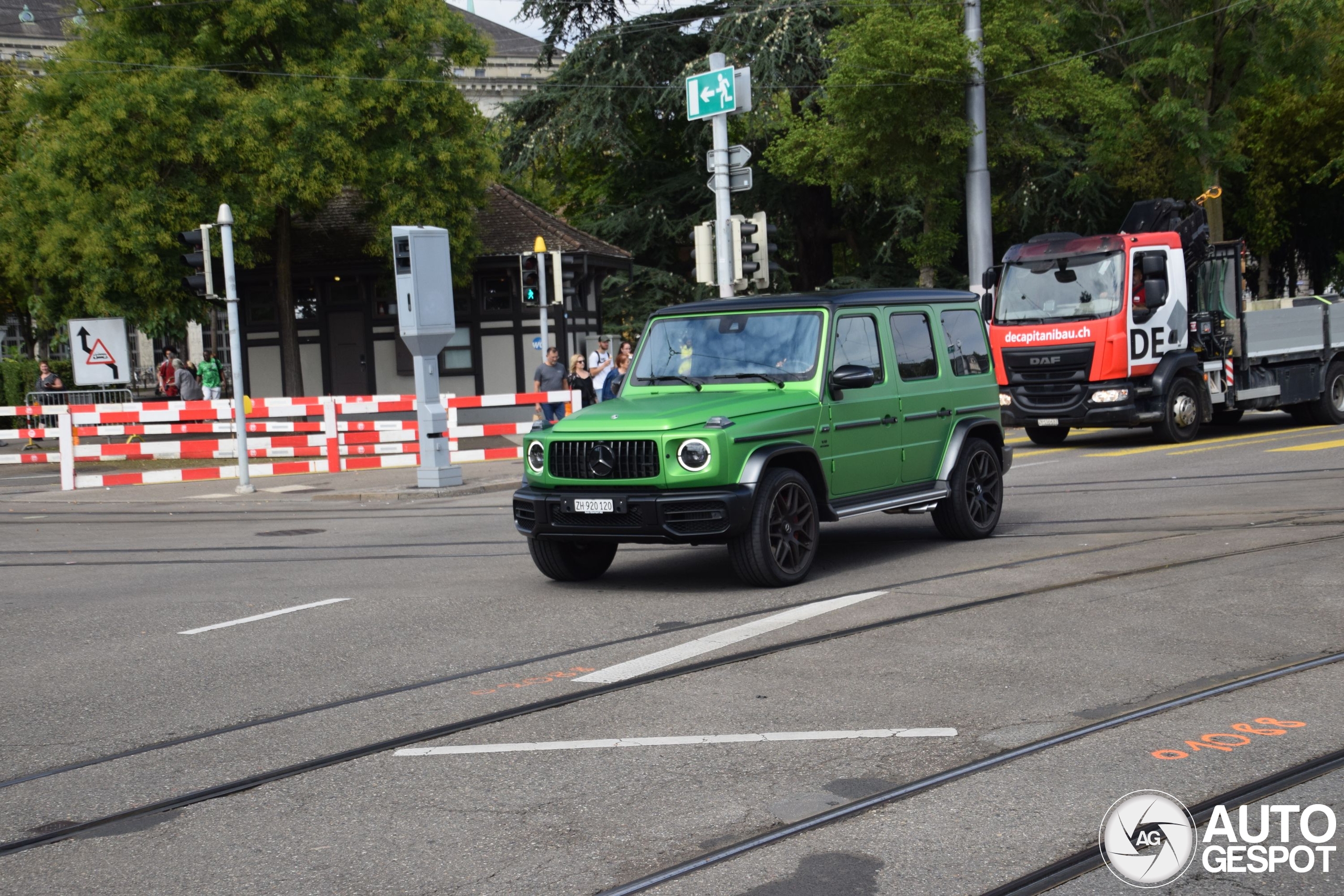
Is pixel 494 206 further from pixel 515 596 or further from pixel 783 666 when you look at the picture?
pixel 783 666

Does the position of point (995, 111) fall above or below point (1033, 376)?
above

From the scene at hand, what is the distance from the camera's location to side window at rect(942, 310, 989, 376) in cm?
1139

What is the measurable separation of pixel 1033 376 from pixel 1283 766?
51.2 ft

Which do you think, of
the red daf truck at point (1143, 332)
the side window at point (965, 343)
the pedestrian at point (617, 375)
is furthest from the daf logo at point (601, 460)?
the red daf truck at point (1143, 332)

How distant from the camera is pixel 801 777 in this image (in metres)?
5.21

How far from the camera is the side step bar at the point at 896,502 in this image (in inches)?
393

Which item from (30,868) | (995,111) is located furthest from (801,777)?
(995,111)

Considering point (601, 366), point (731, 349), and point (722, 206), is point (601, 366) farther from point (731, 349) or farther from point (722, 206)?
point (731, 349)

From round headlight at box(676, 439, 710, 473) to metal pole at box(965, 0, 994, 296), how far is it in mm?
17302

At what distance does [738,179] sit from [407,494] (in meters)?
6.13

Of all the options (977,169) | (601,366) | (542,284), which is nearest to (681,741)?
(601,366)

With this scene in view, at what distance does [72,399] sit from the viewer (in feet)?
109

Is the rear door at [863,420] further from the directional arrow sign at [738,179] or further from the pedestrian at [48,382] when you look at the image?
the pedestrian at [48,382]

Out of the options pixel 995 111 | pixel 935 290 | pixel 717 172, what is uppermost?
pixel 995 111
